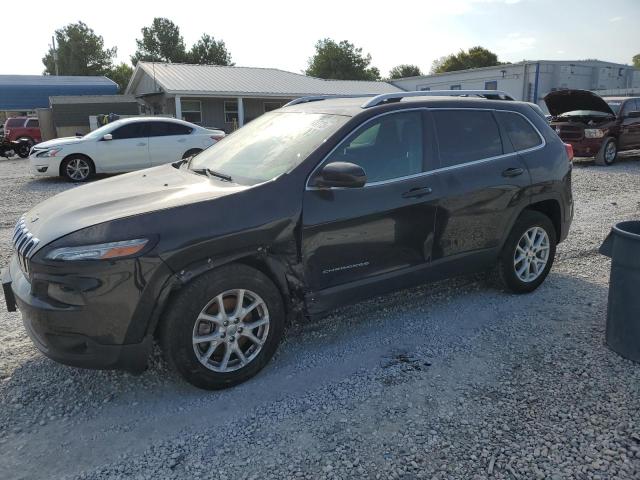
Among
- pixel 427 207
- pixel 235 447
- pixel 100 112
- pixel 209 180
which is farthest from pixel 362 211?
pixel 100 112

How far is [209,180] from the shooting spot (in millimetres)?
3537

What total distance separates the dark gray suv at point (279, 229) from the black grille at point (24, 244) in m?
0.02

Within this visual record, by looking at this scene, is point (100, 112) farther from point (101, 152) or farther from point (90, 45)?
point (90, 45)

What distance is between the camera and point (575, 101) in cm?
1331

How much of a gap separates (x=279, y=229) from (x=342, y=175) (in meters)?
0.52

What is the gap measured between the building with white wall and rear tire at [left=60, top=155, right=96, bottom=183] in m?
22.9

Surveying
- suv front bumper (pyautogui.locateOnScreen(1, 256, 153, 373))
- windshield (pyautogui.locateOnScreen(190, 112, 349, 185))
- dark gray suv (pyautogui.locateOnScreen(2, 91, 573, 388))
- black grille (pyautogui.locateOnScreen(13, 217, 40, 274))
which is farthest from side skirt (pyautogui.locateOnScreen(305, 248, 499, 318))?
black grille (pyautogui.locateOnScreen(13, 217, 40, 274))

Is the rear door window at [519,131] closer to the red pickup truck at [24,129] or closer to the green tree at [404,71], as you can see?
the red pickup truck at [24,129]

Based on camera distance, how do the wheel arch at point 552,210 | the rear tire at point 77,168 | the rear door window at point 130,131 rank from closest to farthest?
the wheel arch at point 552,210 < the rear tire at point 77,168 < the rear door window at point 130,131

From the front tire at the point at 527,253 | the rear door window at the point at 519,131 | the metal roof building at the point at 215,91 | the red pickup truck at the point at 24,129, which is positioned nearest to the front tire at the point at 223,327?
the front tire at the point at 527,253

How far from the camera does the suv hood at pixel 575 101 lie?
12930mm

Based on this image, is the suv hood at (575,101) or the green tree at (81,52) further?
the green tree at (81,52)

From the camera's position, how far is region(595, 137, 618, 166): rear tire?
13.6 m

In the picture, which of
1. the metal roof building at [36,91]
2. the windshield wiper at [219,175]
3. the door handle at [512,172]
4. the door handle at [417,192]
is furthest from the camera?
the metal roof building at [36,91]
